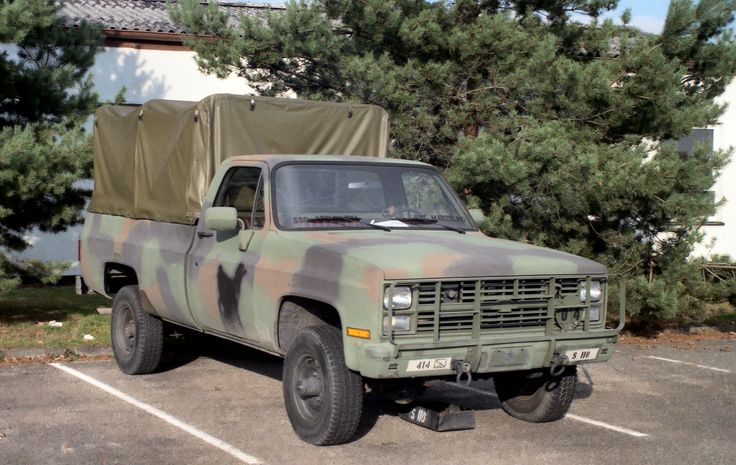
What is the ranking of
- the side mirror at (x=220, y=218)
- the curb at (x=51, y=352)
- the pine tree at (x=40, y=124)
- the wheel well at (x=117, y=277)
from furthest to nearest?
the pine tree at (x=40, y=124)
the curb at (x=51, y=352)
the wheel well at (x=117, y=277)
the side mirror at (x=220, y=218)

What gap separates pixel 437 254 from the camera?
668cm

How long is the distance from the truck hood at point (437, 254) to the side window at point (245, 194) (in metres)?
0.58

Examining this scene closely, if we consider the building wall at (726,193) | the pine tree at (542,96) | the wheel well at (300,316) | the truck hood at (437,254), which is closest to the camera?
the truck hood at (437,254)

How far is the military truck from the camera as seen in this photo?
6.51 meters

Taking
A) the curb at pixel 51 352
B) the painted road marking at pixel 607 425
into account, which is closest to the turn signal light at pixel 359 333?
the painted road marking at pixel 607 425

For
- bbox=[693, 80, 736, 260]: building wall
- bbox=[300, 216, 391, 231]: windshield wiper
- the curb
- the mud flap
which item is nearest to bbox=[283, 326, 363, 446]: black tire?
the mud flap

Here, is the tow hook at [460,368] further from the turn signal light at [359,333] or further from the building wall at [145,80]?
the building wall at [145,80]

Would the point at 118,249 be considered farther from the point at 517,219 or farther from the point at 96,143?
the point at 517,219

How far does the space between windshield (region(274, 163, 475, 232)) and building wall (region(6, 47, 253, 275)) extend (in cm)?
962

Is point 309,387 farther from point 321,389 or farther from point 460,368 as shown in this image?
→ point 460,368

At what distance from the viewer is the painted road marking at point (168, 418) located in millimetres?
6715

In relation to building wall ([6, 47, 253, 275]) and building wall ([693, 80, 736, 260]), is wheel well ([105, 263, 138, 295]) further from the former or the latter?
building wall ([693, 80, 736, 260])

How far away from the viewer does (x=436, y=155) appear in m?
12.7

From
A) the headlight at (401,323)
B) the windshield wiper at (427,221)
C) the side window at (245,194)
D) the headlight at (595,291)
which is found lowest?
the headlight at (401,323)
